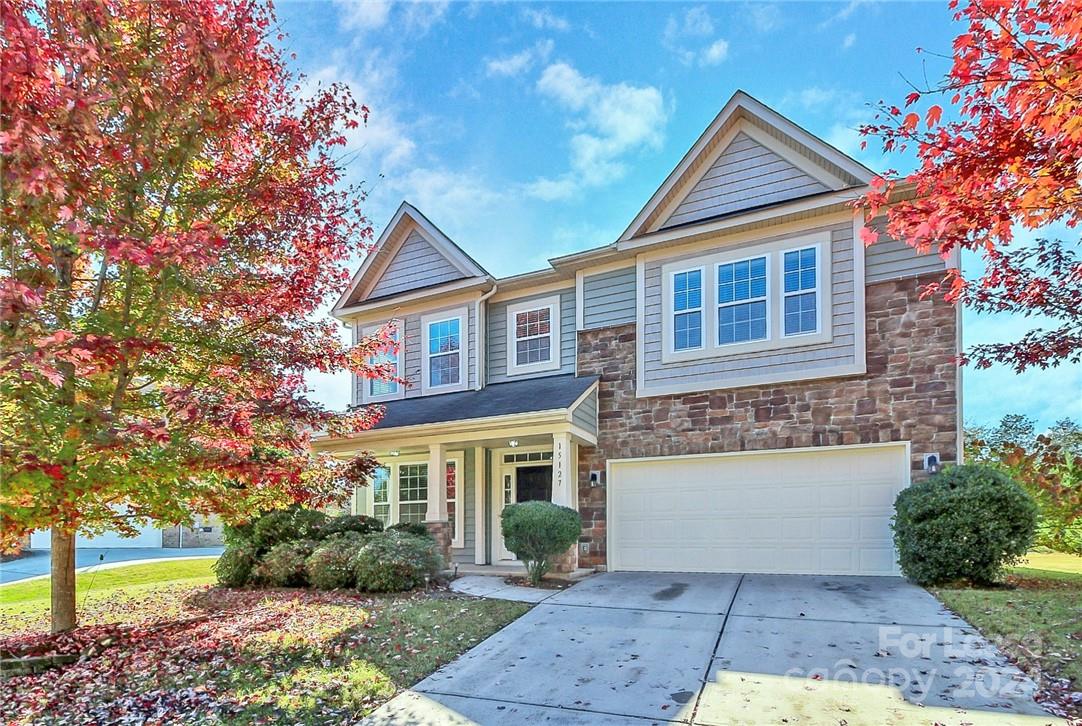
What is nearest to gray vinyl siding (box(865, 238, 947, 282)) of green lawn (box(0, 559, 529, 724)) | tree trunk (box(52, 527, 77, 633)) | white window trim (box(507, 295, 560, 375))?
white window trim (box(507, 295, 560, 375))

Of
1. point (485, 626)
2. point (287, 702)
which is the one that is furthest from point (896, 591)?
point (287, 702)

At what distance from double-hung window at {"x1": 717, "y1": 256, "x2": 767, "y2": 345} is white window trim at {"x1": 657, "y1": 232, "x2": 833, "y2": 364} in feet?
0.25

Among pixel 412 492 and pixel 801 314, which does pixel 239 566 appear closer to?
pixel 412 492

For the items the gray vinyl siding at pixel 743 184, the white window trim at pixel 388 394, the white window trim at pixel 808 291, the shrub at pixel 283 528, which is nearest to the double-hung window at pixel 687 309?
the gray vinyl siding at pixel 743 184

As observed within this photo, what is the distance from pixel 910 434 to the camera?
9.10 m

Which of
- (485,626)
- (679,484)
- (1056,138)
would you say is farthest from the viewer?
(679,484)

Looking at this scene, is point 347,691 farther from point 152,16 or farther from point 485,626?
point 152,16

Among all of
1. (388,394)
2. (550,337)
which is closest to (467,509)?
(388,394)

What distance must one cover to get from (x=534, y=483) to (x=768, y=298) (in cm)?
565

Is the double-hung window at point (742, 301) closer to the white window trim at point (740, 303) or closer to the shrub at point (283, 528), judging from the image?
the white window trim at point (740, 303)

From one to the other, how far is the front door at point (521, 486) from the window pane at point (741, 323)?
4.27 meters

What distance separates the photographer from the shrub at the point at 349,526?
35.0ft

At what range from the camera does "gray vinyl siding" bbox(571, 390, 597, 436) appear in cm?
1046

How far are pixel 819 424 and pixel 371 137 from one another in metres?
7.78
